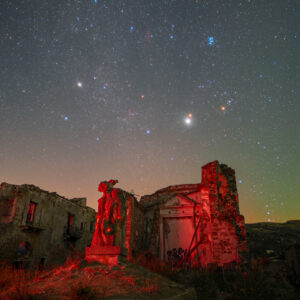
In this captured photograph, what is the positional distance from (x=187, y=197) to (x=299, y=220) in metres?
30.1

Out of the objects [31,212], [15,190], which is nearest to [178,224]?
A: [31,212]

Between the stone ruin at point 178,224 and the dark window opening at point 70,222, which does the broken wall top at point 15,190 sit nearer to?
the dark window opening at point 70,222

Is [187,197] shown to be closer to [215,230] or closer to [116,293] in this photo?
[215,230]

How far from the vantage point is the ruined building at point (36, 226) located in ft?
60.2

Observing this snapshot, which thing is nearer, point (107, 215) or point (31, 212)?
point (107, 215)

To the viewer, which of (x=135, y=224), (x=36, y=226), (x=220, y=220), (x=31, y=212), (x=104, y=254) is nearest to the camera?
(x=104, y=254)

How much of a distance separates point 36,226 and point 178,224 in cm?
1126

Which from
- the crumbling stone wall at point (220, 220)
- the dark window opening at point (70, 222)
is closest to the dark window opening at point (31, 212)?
the dark window opening at point (70, 222)

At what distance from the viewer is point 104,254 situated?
9.01 meters

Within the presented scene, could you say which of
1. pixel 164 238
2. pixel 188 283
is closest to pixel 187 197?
pixel 164 238

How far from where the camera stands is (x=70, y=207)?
25.6 m

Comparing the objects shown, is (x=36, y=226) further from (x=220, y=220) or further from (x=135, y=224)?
(x=220, y=220)

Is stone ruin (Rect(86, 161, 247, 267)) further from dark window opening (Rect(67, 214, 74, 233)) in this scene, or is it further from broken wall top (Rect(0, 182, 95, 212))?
broken wall top (Rect(0, 182, 95, 212))

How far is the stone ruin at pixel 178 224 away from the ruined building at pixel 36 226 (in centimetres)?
523
